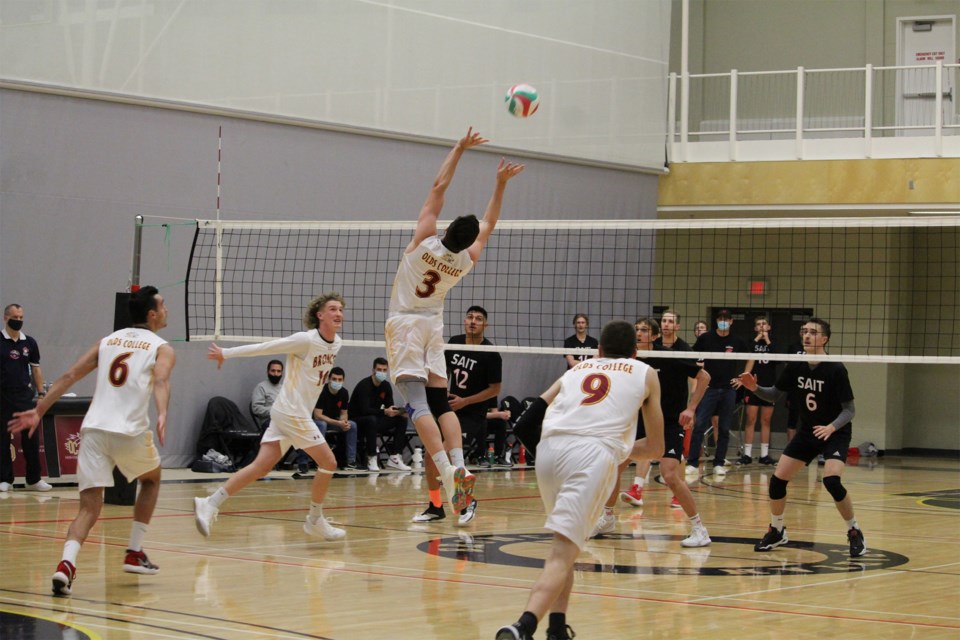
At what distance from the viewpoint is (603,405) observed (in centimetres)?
577

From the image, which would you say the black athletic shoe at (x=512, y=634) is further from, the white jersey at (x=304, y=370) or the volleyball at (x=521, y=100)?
the volleyball at (x=521, y=100)

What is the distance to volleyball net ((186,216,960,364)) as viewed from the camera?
52.7ft

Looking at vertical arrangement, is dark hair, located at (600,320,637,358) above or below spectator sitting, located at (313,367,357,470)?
above

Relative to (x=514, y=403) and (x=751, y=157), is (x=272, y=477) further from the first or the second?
(x=751, y=157)

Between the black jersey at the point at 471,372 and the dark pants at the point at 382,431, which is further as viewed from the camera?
the dark pants at the point at 382,431

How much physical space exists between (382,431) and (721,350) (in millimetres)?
4405

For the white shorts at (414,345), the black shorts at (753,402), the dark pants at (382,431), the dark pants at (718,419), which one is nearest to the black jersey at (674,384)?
the white shorts at (414,345)

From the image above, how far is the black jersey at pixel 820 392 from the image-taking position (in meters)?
9.13

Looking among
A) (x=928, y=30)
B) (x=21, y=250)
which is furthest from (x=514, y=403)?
(x=928, y=30)

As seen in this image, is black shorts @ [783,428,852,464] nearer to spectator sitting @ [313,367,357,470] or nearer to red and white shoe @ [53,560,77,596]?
red and white shoe @ [53,560,77,596]

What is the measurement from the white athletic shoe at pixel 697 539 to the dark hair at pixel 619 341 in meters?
3.82

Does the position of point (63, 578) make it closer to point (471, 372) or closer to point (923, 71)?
point (471, 372)

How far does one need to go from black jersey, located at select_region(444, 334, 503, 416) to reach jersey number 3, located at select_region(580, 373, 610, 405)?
624cm

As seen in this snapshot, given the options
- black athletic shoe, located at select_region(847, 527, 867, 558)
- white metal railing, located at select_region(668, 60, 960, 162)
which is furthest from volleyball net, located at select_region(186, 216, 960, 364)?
black athletic shoe, located at select_region(847, 527, 867, 558)
